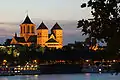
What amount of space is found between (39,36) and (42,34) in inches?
38.8

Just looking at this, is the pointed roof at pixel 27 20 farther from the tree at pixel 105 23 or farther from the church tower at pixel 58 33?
the tree at pixel 105 23

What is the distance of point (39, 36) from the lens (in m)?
125

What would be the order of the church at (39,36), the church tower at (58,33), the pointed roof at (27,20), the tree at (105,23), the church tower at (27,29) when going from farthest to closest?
the pointed roof at (27,20) < the church tower at (58,33) < the church tower at (27,29) < the church at (39,36) < the tree at (105,23)

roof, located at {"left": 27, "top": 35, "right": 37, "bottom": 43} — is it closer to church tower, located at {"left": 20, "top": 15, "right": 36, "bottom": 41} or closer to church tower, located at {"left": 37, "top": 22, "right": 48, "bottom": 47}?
church tower, located at {"left": 37, "top": 22, "right": 48, "bottom": 47}

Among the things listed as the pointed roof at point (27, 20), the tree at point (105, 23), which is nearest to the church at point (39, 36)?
the pointed roof at point (27, 20)

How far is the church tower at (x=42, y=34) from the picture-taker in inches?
4804

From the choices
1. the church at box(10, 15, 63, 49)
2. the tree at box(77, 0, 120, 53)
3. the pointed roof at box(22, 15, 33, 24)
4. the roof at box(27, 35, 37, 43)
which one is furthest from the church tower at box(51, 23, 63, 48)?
the tree at box(77, 0, 120, 53)

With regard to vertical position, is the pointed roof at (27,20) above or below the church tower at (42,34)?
above

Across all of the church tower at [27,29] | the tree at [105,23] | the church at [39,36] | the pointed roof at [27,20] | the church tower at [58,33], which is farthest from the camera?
the pointed roof at [27,20]

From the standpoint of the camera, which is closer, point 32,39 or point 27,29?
point 32,39

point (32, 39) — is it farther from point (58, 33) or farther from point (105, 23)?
point (105, 23)

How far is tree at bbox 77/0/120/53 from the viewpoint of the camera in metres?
5.45

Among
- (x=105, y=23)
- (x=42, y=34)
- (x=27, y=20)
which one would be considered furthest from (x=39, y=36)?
(x=105, y=23)

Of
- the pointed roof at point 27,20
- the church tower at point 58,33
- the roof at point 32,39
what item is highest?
the pointed roof at point 27,20
